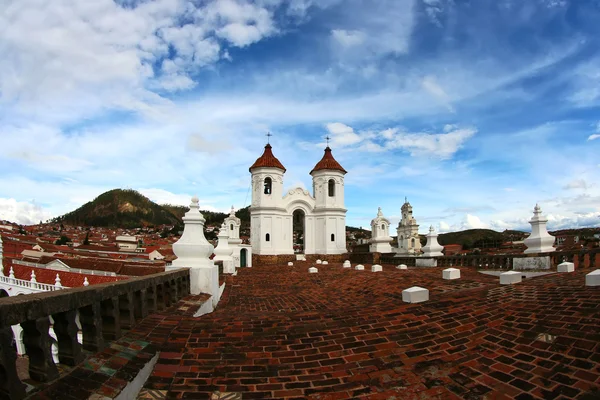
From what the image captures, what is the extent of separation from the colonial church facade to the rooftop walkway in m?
25.8

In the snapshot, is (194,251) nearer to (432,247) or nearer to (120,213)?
(432,247)

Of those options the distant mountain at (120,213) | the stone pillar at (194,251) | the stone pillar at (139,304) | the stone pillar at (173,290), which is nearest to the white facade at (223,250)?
the stone pillar at (194,251)

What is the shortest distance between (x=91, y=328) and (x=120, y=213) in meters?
182

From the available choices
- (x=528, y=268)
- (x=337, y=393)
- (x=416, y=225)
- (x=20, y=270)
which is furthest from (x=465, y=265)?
(x=20, y=270)

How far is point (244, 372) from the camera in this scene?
117 inches

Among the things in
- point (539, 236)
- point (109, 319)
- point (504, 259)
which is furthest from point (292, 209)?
point (109, 319)

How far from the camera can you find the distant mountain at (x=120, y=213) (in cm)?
15938

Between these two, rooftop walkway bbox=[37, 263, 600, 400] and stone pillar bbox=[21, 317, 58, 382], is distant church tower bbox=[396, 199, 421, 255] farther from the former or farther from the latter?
stone pillar bbox=[21, 317, 58, 382]

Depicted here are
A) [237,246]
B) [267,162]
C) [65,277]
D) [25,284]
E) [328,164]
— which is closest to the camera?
[237,246]

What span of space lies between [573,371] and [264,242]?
27.8 m

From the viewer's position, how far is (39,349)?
211cm

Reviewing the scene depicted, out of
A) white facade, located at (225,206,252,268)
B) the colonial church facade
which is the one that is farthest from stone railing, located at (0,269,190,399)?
the colonial church facade

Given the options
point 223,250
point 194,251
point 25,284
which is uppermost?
point 194,251

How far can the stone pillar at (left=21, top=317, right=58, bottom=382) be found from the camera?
2082mm
